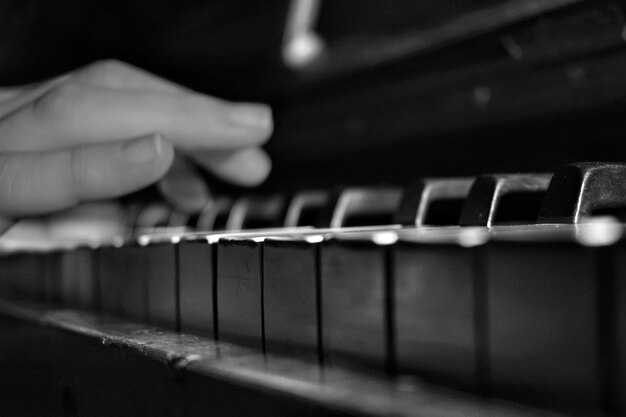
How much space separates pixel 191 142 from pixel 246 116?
87 mm

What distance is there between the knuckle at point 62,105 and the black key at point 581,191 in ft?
2.12

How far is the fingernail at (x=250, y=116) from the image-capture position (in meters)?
1.05

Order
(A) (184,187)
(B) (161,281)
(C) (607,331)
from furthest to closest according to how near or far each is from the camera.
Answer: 1. (A) (184,187)
2. (B) (161,281)
3. (C) (607,331)

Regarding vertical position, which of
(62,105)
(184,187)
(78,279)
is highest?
(62,105)

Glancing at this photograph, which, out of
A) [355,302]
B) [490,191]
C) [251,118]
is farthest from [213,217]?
[355,302]

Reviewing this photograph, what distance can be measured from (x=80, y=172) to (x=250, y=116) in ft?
0.83

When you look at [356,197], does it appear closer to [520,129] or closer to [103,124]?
[520,129]

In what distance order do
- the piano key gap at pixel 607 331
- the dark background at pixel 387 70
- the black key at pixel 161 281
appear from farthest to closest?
the dark background at pixel 387 70, the black key at pixel 161 281, the piano key gap at pixel 607 331

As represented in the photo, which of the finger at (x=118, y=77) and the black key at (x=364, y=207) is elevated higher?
the finger at (x=118, y=77)

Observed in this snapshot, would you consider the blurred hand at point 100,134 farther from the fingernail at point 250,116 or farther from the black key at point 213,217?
the black key at point 213,217

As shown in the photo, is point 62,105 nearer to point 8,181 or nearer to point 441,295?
point 8,181

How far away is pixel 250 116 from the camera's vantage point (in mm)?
1061

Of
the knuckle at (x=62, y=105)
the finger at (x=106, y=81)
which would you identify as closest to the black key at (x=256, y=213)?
the finger at (x=106, y=81)

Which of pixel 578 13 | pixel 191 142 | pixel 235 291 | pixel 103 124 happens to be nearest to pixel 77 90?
pixel 103 124
